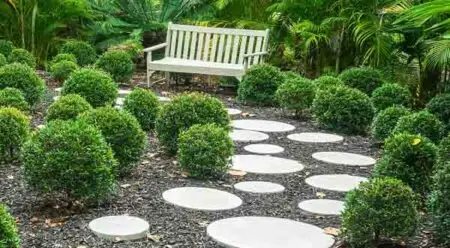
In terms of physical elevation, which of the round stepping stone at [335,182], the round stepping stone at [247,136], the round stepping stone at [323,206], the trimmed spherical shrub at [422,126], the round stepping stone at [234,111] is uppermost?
the trimmed spherical shrub at [422,126]

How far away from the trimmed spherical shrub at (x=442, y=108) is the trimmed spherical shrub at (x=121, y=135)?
3000mm

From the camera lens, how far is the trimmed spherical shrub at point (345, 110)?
6102 millimetres

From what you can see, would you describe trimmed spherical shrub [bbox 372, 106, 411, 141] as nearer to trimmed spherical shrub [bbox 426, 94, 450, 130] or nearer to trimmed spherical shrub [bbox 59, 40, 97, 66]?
trimmed spherical shrub [bbox 426, 94, 450, 130]

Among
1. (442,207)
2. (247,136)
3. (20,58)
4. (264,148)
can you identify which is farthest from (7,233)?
(20,58)

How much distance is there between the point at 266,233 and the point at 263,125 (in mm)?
2988

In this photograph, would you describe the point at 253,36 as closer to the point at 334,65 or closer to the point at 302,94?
the point at 334,65

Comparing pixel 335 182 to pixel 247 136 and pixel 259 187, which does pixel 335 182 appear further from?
pixel 247 136

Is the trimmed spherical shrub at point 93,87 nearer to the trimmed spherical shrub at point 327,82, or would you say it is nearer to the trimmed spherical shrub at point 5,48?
the trimmed spherical shrub at point 327,82

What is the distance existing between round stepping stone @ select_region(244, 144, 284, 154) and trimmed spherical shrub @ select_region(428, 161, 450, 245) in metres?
2.08

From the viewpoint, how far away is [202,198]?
393 centimetres

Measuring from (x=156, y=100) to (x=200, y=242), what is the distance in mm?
2735

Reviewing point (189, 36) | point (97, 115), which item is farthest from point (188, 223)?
point (189, 36)

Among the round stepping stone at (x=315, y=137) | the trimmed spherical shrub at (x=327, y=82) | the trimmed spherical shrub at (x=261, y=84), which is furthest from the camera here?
the trimmed spherical shrub at (x=261, y=84)

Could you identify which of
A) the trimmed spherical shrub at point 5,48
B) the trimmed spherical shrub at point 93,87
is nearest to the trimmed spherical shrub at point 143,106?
the trimmed spherical shrub at point 93,87
